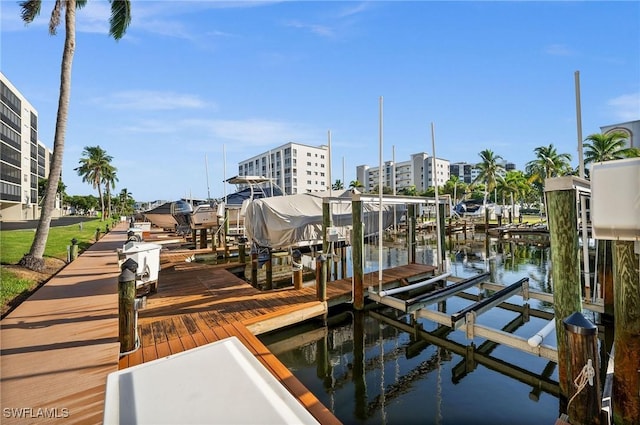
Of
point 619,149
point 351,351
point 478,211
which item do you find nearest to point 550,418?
point 351,351

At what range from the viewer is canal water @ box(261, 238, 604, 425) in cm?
496

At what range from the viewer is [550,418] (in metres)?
4.70

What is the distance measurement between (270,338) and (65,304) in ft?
16.2

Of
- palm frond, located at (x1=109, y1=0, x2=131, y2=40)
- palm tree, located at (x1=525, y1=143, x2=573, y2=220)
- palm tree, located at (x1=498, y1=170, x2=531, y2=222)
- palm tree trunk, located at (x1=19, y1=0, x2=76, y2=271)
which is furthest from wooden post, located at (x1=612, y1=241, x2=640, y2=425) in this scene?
palm tree, located at (x1=498, y1=170, x2=531, y2=222)

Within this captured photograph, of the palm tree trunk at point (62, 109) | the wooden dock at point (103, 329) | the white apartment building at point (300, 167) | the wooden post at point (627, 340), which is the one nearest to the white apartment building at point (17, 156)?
the palm tree trunk at point (62, 109)

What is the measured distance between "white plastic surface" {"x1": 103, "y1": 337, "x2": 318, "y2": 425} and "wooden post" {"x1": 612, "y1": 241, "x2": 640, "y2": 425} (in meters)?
4.06

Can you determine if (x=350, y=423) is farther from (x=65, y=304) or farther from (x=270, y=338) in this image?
(x=65, y=304)

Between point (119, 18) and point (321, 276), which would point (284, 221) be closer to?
point (321, 276)

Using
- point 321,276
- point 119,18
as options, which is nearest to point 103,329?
point 321,276

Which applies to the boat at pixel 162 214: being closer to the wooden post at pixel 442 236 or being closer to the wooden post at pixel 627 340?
the wooden post at pixel 442 236

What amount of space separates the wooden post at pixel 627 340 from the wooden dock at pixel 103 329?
3487 mm

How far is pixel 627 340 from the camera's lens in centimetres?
367

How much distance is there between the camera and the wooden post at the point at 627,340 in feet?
11.8

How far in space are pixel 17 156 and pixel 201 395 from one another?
6209 cm
